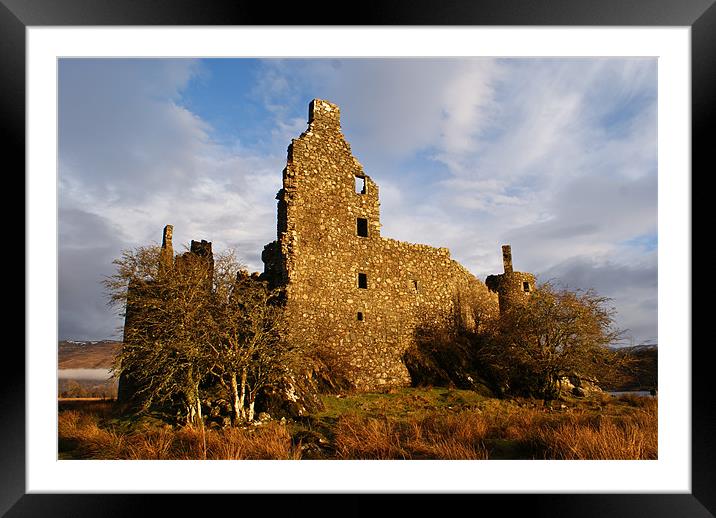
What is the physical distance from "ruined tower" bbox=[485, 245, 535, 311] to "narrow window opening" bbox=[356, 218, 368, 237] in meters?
12.1

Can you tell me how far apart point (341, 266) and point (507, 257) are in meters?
15.6

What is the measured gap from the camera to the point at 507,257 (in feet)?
87.7

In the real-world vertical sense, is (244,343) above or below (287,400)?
above

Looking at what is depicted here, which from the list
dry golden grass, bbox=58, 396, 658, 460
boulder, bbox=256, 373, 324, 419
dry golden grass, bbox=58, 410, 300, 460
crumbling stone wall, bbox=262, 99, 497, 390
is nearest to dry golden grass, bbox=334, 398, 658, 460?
dry golden grass, bbox=58, 396, 658, 460

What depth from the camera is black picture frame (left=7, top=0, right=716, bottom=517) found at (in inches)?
179

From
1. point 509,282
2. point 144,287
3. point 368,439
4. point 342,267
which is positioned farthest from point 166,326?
point 509,282
